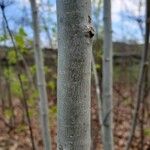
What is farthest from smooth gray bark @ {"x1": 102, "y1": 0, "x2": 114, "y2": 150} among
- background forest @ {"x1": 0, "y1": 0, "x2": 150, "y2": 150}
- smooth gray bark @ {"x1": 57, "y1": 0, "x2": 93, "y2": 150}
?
smooth gray bark @ {"x1": 57, "y1": 0, "x2": 93, "y2": 150}

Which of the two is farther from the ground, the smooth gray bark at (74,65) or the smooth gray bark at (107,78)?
the smooth gray bark at (74,65)

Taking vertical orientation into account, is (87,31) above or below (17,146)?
above

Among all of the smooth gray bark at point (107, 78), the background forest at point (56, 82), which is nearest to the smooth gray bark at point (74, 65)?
the background forest at point (56, 82)

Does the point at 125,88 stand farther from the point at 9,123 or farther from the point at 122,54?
the point at 9,123

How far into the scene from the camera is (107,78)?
2.31 metres

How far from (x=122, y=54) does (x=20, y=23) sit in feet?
13.0

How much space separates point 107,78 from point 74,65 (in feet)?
4.44

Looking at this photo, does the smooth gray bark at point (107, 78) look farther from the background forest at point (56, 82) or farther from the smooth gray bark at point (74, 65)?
the smooth gray bark at point (74, 65)

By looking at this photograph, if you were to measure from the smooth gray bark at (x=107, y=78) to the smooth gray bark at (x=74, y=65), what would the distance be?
1.15 metres

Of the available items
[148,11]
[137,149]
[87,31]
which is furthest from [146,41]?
[137,149]

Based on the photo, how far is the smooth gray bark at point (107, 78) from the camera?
2230 millimetres

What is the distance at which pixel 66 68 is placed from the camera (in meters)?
0.97

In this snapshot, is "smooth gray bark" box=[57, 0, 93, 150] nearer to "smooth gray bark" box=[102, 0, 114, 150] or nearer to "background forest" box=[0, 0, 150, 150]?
"background forest" box=[0, 0, 150, 150]

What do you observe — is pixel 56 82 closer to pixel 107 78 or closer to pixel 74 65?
pixel 107 78
